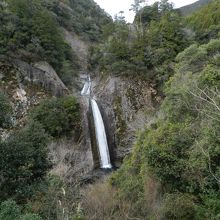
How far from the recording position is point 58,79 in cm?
2938

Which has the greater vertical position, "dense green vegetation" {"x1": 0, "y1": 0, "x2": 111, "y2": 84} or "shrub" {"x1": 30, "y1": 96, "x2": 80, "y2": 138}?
"dense green vegetation" {"x1": 0, "y1": 0, "x2": 111, "y2": 84}

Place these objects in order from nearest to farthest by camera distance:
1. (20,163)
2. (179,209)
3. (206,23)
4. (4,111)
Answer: (179,209)
(20,163)
(4,111)
(206,23)

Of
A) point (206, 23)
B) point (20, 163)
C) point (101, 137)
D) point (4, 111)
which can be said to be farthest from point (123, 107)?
point (20, 163)

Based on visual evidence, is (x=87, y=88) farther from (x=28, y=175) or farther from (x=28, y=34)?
(x=28, y=175)

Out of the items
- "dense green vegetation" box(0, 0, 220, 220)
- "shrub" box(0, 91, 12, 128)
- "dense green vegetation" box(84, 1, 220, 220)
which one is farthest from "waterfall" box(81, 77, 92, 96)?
"shrub" box(0, 91, 12, 128)

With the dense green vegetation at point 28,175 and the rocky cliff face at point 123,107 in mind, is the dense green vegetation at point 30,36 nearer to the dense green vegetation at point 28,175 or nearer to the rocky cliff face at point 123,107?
the rocky cliff face at point 123,107

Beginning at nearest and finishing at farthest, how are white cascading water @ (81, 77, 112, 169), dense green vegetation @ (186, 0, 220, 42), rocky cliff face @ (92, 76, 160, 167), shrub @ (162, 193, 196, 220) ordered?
shrub @ (162, 193, 196, 220), white cascading water @ (81, 77, 112, 169), rocky cliff face @ (92, 76, 160, 167), dense green vegetation @ (186, 0, 220, 42)

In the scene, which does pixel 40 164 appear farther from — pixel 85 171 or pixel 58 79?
pixel 58 79

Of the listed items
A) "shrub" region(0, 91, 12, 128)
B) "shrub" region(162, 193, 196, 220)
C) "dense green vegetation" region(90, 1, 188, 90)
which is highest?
"dense green vegetation" region(90, 1, 188, 90)

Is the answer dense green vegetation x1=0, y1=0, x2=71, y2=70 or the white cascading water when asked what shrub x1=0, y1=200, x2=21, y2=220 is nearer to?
the white cascading water

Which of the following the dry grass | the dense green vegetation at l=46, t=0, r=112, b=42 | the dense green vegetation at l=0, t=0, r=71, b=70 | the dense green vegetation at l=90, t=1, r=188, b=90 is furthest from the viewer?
the dense green vegetation at l=46, t=0, r=112, b=42

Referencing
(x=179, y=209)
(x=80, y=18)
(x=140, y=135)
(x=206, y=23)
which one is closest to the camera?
(x=179, y=209)

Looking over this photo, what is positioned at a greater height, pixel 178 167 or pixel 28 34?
pixel 28 34

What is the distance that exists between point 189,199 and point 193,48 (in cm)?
1349
